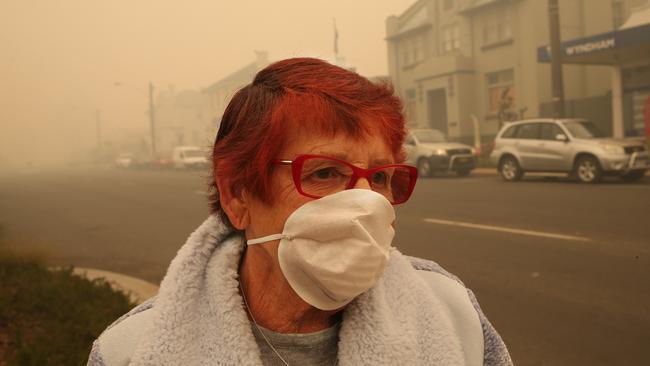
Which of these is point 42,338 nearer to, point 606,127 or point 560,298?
point 560,298

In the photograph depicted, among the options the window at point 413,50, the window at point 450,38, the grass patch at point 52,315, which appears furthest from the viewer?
the window at point 413,50

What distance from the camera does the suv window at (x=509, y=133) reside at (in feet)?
52.7

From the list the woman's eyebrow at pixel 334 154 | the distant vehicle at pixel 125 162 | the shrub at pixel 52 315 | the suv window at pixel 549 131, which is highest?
the distant vehicle at pixel 125 162

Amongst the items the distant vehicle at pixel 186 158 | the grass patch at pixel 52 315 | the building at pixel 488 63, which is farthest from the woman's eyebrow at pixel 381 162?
the distant vehicle at pixel 186 158

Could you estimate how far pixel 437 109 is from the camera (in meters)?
33.8

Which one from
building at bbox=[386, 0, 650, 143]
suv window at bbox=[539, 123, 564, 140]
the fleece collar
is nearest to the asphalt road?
the fleece collar

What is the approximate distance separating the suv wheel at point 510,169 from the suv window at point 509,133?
54 cm

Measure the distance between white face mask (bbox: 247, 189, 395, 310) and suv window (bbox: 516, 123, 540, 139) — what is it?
14.7 meters

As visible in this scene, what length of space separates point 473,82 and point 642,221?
77.0 ft

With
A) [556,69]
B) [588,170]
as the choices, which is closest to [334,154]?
[588,170]

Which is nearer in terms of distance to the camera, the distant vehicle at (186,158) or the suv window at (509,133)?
the suv window at (509,133)

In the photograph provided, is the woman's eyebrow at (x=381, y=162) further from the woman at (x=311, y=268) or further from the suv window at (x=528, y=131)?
the suv window at (x=528, y=131)

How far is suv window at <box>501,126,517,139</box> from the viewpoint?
633 inches

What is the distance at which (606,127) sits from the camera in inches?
981
